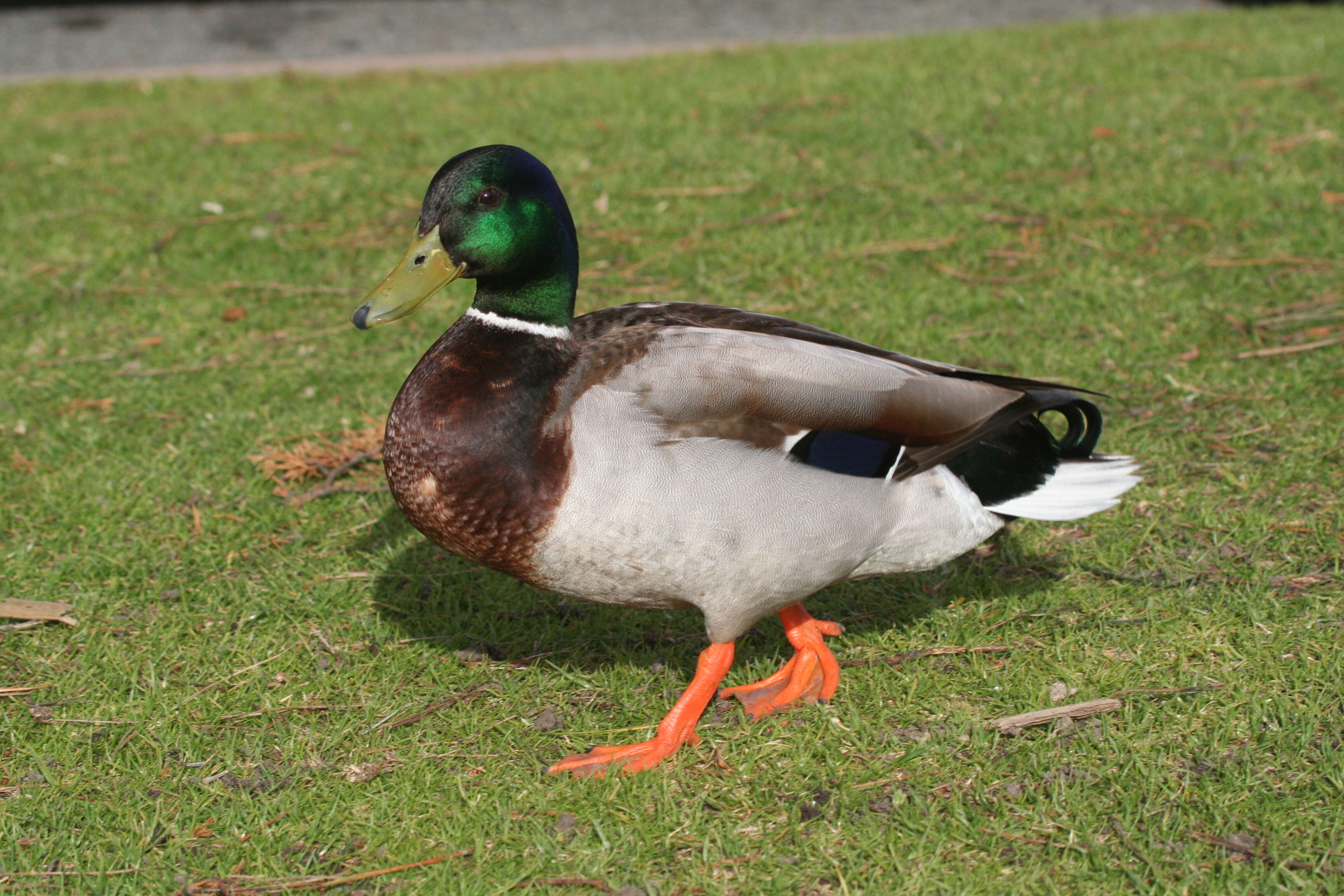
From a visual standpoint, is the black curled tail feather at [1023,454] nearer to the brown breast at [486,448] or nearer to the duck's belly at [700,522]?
the duck's belly at [700,522]

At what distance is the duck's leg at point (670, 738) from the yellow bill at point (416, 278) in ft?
3.19

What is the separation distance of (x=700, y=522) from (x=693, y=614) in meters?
0.88

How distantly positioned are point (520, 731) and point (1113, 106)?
16.3 feet

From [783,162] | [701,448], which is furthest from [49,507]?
[783,162]

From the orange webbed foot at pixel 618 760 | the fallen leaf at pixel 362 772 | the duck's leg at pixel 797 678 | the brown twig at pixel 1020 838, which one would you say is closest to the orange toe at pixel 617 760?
the orange webbed foot at pixel 618 760

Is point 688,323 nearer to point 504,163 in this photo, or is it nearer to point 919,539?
point 504,163

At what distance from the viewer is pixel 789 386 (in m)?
2.51

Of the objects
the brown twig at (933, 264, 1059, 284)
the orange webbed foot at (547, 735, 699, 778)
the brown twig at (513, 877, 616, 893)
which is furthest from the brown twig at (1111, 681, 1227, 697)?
the brown twig at (933, 264, 1059, 284)

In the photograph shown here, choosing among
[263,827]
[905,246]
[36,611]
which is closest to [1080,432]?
[263,827]

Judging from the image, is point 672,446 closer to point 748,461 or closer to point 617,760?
point 748,461

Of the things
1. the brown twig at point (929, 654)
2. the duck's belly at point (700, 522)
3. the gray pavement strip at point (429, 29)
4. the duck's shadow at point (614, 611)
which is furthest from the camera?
the gray pavement strip at point (429, 29)

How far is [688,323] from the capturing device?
2701 millimetres

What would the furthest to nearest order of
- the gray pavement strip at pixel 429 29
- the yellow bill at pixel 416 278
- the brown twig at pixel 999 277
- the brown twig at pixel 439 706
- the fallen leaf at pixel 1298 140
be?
the gray pavement strip at pixel 429 29 < the fallen leaf at pixel 1298 140 < the brown twig at pixel 999 277 < the brown twig at pixel 439 706 < the yellow bill at pixel 416 278

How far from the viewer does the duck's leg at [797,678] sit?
279cm
